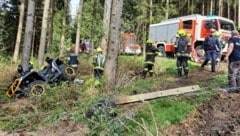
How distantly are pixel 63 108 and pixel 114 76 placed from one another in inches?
98.9

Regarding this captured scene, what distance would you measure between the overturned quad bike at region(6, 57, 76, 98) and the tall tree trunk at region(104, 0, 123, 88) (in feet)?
4.35

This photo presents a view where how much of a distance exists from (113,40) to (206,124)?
4.37 m

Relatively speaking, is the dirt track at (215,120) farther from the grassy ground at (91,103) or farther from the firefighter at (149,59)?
the firefighter at (149,59)

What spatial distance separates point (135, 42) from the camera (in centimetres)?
2050

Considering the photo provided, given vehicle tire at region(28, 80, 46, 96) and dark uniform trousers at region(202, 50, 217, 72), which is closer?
vehicle tire at region(28, 80, 46, 96)

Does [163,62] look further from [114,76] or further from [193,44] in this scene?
[114,76]

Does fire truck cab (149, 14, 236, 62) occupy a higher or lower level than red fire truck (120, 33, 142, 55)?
higher

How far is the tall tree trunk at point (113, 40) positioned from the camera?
11734 millimetres

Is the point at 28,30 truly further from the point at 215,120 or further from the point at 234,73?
the point at 215,120

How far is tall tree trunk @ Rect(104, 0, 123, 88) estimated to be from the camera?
11734 millimetres

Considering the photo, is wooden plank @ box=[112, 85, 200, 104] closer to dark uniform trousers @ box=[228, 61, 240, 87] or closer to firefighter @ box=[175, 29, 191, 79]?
dark uniform trousers @ box=[228, 61, 240, 87]

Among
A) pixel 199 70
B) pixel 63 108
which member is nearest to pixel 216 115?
pixel 63 108

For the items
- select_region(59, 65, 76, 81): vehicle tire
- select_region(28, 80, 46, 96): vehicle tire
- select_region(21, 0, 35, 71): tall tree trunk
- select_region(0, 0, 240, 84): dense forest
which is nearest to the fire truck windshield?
select_region(0, 0, 240, 84): dense forest

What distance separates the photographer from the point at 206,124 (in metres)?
8.26
